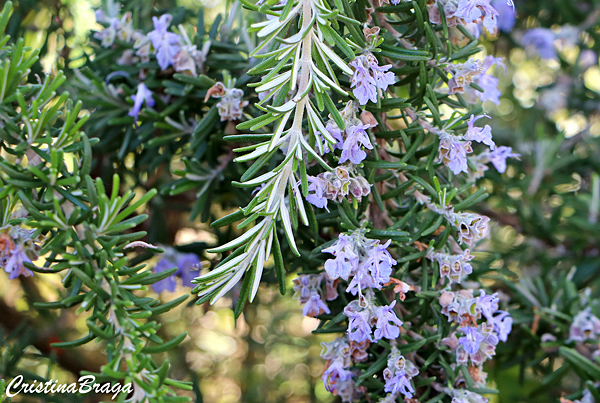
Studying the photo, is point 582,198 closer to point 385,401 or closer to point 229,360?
point 385,401

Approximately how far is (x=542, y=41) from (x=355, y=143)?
0.74 m

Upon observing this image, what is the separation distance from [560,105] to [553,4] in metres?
0.21

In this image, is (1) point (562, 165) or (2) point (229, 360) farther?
(2) point (229, 360)

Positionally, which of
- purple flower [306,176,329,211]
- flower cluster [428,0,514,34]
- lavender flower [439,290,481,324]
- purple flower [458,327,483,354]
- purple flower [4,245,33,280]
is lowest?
purple flower [458,327,483,354]

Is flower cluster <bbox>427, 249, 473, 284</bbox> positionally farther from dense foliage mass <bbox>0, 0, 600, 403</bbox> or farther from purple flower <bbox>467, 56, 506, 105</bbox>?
purple flower <bbox>467, 56, 506, 105</bbox>

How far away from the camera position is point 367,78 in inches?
14.3

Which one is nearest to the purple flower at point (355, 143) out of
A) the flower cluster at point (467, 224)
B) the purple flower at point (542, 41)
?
the flower cluster at point (467, 224)

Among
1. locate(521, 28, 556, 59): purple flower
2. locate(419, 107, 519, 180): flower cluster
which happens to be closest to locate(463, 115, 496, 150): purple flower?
locate(419, 107, 519, 180): flower cluster

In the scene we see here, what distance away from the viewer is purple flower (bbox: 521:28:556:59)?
88 cm

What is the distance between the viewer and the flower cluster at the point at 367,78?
0.36 m

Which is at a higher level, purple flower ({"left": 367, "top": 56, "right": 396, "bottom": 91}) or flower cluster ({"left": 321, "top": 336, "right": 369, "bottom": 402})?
purple flower ({"left": 367, "top": 56, "right": 396, "bottom": 91})

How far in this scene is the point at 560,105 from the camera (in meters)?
0.96

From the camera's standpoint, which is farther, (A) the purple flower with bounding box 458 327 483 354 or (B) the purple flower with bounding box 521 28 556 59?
(B) the purple flower with bounding box 521 28 556 59

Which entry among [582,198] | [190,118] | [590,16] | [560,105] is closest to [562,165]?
[582,198]
